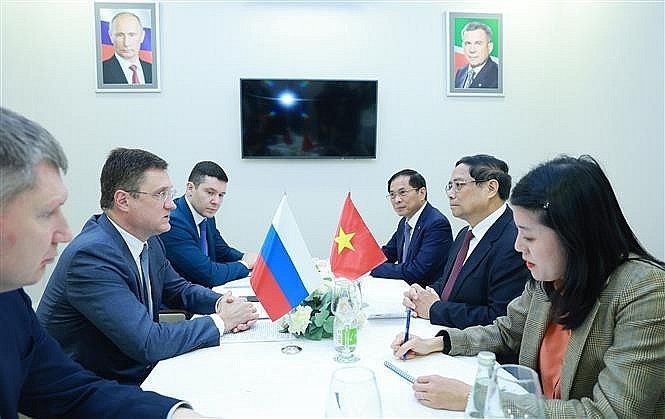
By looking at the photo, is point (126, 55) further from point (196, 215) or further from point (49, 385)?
point (49, 385)

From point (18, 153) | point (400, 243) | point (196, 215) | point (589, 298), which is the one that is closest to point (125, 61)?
point (196, 215)

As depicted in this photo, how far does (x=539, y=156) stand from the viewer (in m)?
4.89

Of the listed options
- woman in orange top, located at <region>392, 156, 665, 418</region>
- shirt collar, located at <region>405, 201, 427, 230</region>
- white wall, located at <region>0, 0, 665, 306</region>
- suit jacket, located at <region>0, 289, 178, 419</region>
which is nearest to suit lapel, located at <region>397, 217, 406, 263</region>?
shirt collar, located at <region>405, 201, 427, 230</region>

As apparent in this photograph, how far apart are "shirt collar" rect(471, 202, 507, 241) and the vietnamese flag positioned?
17.5 inches

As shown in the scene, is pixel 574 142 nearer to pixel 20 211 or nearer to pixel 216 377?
pixel 216 377

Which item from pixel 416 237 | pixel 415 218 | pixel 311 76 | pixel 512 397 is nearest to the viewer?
pixel 512 397

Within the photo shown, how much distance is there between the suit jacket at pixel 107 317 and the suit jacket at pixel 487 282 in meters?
0.91

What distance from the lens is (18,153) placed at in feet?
3.08

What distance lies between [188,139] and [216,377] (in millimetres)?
3366

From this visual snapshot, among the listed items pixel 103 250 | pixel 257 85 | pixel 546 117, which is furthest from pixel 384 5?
pixel 103 250

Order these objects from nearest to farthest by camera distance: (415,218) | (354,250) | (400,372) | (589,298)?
(589,298)
(400,372)
(354,250)
(415,218)

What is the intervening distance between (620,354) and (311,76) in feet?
12.4

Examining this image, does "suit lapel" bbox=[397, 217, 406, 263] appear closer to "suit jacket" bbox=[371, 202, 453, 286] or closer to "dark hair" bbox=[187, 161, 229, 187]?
"suit jacket" bbox=[371, 202, 453, 286]

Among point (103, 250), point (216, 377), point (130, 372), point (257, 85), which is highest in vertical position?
point (257, 85)
